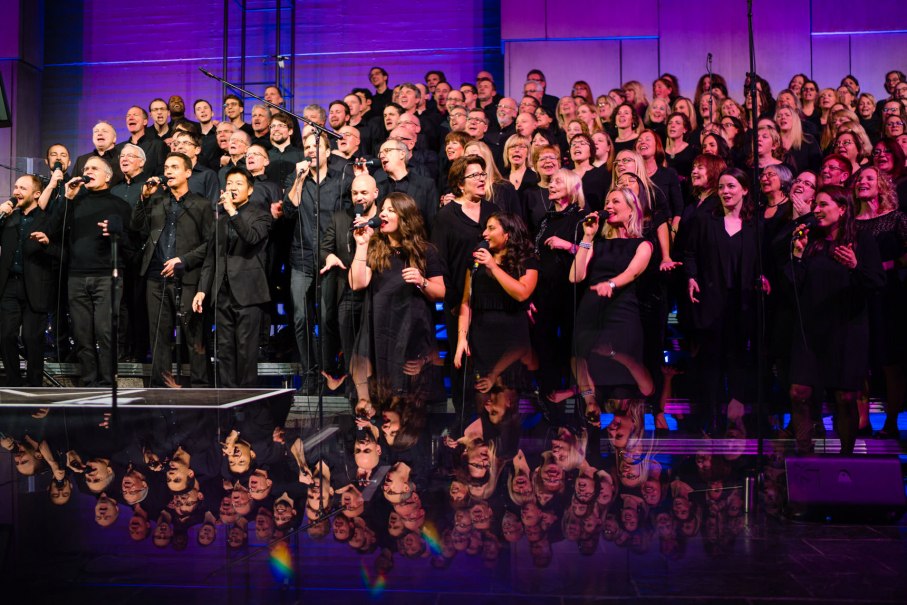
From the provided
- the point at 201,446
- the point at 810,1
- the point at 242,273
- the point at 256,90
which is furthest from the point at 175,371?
the point at 810,1

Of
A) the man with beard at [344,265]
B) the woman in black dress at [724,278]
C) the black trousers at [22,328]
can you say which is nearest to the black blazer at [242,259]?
the man with beard at [344,265]

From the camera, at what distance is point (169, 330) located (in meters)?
5.09

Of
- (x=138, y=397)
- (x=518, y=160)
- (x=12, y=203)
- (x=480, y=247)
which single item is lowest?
(x=138, y=397)

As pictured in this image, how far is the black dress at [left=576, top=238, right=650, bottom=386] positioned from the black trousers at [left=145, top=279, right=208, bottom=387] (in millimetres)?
2091

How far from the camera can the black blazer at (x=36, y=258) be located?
189 inches

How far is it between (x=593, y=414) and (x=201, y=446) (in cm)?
163

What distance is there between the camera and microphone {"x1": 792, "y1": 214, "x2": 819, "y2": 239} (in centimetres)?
412

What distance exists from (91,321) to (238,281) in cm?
90

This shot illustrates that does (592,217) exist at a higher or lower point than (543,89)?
lower

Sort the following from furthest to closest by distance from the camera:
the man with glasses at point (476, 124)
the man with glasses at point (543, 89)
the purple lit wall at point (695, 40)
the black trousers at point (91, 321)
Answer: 1. the purple lit wall at point (695, 40)
2. the man with glasses at point (543, 89)
3. the man with glasses at point (476, 124)
4. the black trousers at point (91, 321)

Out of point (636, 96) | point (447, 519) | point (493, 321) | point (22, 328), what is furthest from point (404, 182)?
point (447, 519)

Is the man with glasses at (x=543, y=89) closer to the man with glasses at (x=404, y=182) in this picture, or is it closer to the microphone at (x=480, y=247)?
the man with glasses at (x=404, y=182)

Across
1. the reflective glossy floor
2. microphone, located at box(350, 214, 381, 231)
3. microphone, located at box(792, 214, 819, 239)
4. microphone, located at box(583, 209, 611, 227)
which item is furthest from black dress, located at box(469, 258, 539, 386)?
microphone, located at box(792, 214, 819, 239)

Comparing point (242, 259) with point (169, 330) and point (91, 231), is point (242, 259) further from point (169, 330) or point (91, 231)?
point (91, 231)
